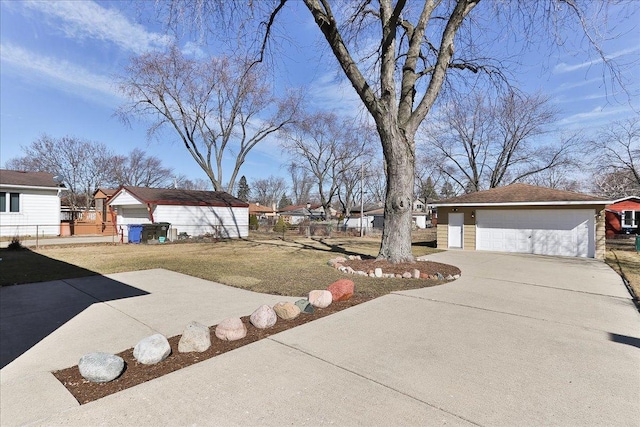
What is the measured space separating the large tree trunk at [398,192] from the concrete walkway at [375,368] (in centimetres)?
310

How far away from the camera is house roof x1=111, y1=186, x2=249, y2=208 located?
18.6 meters

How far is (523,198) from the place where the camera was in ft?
45.4

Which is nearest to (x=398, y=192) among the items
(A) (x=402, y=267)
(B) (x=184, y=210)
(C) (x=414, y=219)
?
(A) (x=402, y=267)

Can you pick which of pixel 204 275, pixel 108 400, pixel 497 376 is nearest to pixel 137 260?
pixel 204 275

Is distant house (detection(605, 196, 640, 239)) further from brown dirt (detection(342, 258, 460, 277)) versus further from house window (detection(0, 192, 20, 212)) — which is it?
house window (detection(0, 192, 20, 212))

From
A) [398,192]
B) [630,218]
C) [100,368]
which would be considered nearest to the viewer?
[100,368]

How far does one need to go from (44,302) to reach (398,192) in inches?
302

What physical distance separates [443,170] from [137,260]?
1148 inches

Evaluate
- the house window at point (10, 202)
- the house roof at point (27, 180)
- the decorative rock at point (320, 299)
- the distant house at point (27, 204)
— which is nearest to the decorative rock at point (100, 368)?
the decorative rock at point (320, 299)

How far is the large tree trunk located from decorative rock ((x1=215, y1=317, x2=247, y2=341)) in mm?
5587

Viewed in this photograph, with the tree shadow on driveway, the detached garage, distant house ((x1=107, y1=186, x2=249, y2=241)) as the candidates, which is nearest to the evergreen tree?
distant house ((x1=107, y1=186, x2=249, y2=241))

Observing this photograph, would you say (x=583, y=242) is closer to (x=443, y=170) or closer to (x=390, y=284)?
(x=390, y=284)

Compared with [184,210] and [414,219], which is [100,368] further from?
[414,219]

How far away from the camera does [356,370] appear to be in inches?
115
